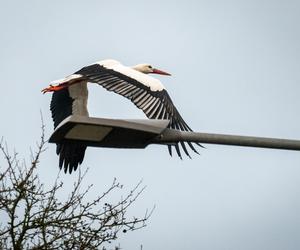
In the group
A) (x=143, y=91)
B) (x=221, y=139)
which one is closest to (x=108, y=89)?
(x=143, y=91)

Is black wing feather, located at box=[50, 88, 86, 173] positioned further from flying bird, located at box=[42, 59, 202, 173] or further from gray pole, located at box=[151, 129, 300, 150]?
gray pole, located at box=[151, 129, 300, 150]

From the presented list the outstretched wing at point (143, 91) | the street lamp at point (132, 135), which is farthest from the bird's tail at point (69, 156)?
the street lamp at point (132, 135)

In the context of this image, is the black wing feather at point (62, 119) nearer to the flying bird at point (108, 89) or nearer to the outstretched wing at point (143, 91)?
the flying bird at point (108, 89)

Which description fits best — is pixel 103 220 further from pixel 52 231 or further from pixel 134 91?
pixel 134 91

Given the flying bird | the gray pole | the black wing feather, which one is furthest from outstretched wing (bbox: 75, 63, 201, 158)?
the gray pole

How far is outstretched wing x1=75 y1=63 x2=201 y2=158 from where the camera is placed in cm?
1199

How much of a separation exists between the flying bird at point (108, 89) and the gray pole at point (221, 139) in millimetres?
5217

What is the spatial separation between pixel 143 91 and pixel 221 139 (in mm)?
6734

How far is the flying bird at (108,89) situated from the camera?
→ 12.1m

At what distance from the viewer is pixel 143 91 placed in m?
12.4

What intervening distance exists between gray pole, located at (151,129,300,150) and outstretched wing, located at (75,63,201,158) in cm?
594

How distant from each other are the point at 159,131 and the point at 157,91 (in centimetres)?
686

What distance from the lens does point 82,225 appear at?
29.5ft

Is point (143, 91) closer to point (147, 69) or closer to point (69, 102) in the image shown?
point (69, 102)
